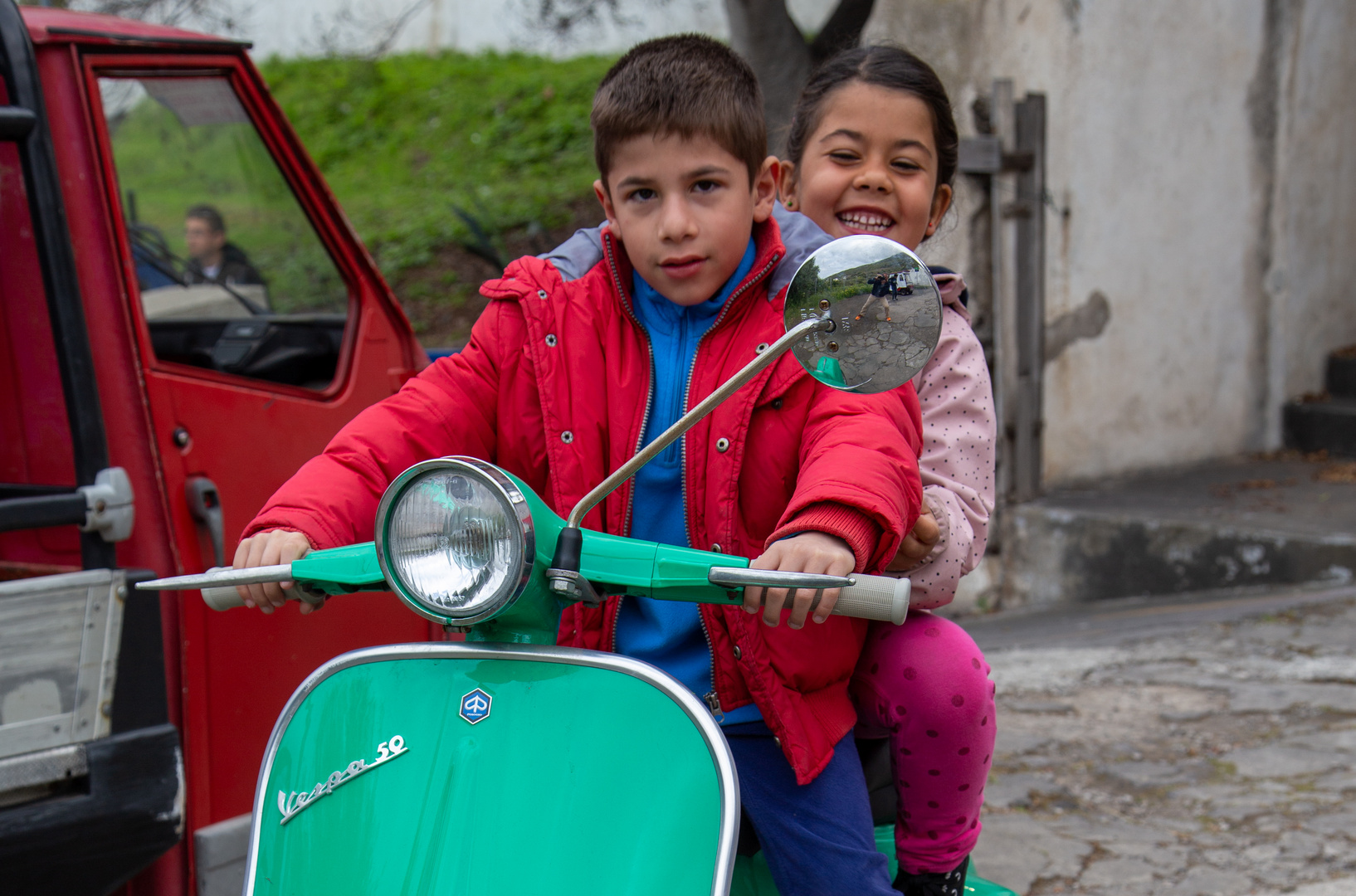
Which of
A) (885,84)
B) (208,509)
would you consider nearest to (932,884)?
(885,84)

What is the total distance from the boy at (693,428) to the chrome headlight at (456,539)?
0.29 meters

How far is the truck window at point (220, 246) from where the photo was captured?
9.17ft

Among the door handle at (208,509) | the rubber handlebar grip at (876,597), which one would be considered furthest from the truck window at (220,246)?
the rubber handlebar grip at (876,597)

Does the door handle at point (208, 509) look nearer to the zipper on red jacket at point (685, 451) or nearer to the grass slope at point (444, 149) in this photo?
the zipper on red jacket at point (685, 451)

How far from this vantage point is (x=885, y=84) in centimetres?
224

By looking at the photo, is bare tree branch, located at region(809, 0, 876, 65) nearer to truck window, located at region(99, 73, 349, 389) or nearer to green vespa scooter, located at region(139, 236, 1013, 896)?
truck window, located at region(99, 73, 349, 389)

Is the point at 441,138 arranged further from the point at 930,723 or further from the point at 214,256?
the point at 930,723

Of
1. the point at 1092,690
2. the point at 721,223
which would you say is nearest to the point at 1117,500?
the point at 1092,690

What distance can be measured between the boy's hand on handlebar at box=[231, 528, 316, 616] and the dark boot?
1.00 metres

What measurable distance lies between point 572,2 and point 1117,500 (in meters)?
4.72

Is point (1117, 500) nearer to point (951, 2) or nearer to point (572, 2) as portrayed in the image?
point (951, 2)

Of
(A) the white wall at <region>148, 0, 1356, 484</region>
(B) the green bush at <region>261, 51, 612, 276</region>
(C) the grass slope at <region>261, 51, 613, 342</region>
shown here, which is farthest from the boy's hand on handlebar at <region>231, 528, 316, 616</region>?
(B) the green bush at <region>261, 51, 612, 276</region>

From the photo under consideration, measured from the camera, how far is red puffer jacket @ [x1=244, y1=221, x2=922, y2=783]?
1.58 meters

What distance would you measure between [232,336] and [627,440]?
1496 mm
